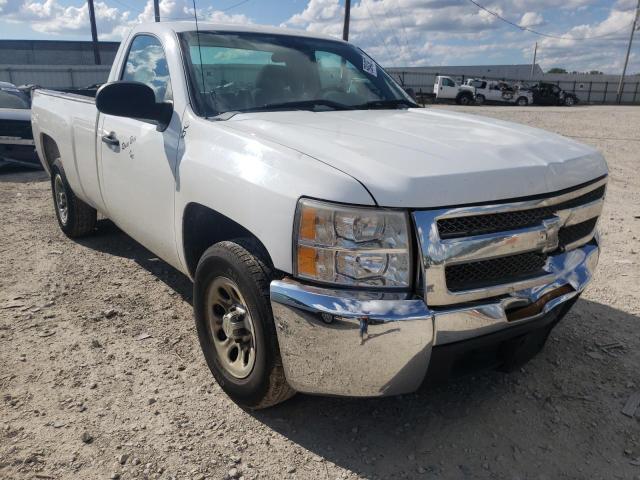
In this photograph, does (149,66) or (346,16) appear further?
(346,16)

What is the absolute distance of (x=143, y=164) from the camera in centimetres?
315

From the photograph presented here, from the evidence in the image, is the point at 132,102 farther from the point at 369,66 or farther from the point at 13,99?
the point at 13,99

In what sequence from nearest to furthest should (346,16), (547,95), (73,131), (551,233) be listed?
(551,233), (73,131), (346,16), (547,95)

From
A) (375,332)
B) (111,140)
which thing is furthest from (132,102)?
(375,332)

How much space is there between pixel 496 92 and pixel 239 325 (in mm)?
35634

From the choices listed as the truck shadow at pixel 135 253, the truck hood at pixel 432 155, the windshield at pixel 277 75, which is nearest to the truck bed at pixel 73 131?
the truck shadow at pixel 135 253

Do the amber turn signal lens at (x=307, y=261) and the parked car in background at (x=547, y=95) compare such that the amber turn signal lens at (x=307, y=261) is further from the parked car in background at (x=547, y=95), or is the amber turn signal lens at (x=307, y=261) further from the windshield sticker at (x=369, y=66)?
the parked car in background at (x=547, y=95)

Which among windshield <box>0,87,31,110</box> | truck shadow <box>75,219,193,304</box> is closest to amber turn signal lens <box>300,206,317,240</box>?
truck shadow <box>75,219,193,304</box>

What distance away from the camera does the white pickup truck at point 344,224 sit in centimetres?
200

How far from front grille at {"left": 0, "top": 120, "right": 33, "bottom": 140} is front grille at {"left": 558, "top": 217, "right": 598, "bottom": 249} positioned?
903 centimetres

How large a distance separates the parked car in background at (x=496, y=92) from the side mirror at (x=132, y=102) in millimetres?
34128

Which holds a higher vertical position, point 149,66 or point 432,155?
point 149,66

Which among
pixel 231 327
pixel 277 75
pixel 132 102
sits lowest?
pixel 231 327

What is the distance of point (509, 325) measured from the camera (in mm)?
2209
